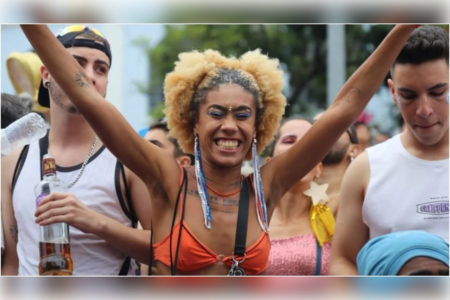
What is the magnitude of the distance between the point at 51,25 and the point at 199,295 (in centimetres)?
100

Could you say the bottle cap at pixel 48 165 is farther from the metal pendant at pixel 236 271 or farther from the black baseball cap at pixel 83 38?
the metal pendant at pixel 236 271

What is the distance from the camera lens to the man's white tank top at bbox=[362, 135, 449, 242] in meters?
2.61

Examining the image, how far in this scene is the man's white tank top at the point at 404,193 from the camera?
261 cm

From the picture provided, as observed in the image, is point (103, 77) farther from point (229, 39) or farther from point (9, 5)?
point (229, 39)

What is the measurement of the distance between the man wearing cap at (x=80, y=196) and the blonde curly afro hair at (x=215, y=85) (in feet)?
0.78

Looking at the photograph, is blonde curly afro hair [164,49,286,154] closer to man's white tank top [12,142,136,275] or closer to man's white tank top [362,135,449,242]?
man's white tank top [12,142,136,275]

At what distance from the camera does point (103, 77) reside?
8.73ft

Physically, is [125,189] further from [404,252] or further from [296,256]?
[404,252]

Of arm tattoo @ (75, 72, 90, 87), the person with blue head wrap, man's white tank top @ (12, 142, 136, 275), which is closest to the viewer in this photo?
the person with blue head wrap

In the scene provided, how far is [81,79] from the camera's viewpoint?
244 cm

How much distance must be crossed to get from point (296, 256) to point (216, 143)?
1.79 feet

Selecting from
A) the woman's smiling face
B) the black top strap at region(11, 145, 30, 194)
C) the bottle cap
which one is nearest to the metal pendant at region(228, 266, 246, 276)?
the woman's smiling face

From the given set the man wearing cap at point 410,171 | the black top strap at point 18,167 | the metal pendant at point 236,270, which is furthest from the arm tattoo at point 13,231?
the man wearing cap at point 410,171

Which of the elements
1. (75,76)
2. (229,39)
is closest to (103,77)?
(75,76)
